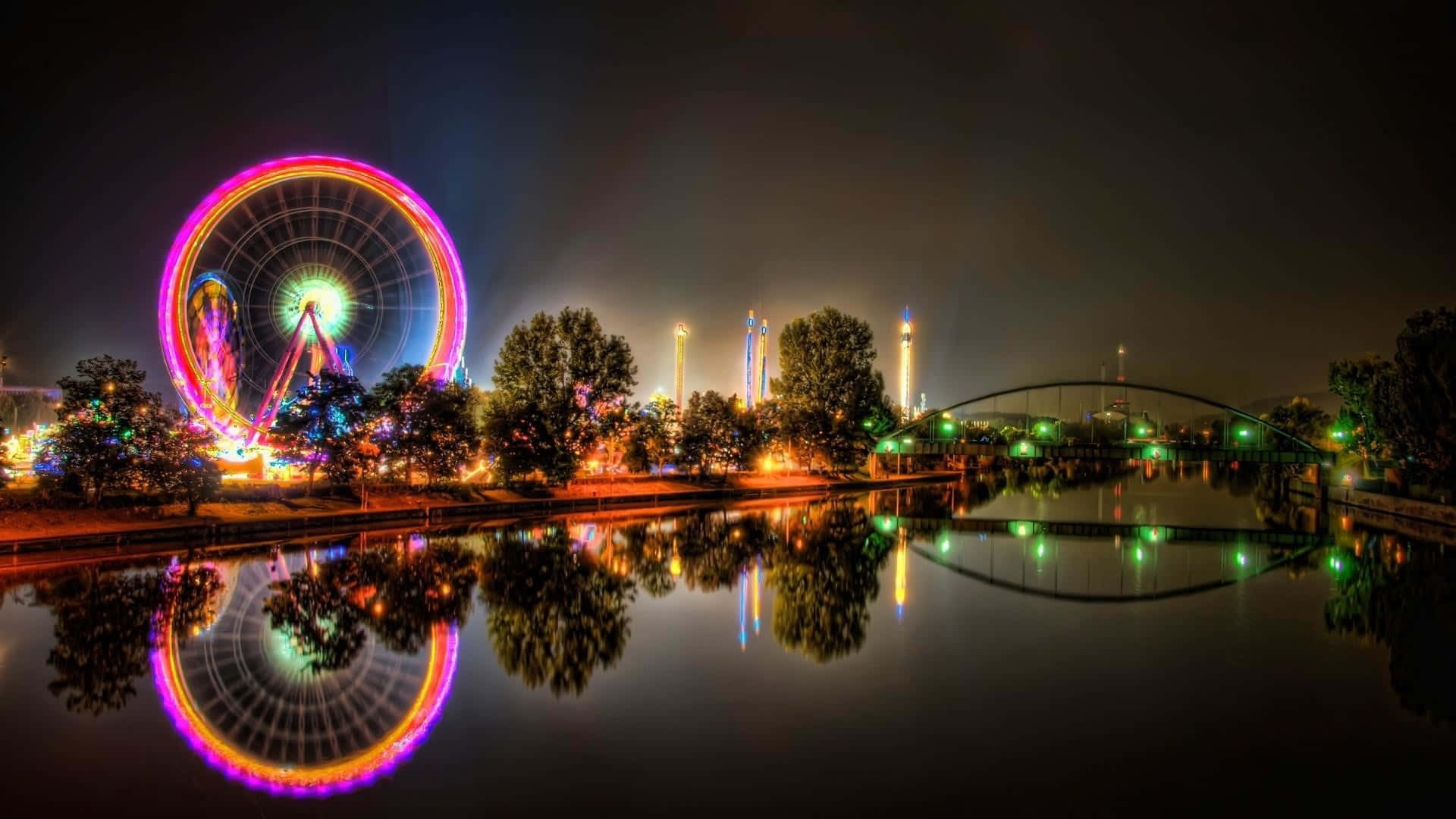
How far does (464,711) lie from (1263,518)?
199ft

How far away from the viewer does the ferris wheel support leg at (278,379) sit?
43.0 m

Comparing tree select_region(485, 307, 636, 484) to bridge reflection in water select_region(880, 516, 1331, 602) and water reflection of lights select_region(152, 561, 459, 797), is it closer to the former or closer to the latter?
bridge reflection in water select_region(880, 516, 1331, 602)

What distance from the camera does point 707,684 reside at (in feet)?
66.8

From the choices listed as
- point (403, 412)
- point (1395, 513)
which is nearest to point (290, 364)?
point (403, 412)

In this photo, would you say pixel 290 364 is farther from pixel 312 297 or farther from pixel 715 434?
pixel 715 434

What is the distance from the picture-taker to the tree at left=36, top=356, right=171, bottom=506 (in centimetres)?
3616

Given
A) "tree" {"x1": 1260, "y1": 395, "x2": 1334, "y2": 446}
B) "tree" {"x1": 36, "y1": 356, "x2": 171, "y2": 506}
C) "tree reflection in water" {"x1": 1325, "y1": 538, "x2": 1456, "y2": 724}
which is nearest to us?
"tree reflection in water" {"x1": 1325, "y1": 538, "x2": 1456, "y2": 724}

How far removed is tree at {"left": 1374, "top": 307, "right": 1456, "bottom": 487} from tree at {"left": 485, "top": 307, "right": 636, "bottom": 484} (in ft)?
163

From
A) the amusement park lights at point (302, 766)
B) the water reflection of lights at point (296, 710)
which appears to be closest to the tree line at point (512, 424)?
the water reflection of lights at point (296, 710)

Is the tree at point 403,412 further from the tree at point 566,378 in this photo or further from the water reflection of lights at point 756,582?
the water reflection of lights at point 756,582

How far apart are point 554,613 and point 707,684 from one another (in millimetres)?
8167

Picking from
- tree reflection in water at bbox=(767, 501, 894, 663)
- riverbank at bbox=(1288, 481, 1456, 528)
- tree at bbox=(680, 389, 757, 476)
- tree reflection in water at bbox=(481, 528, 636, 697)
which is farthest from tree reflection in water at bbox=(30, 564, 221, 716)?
riverbank at bbox=(1288, 481, 1456, 528)

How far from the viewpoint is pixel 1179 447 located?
72.0 m

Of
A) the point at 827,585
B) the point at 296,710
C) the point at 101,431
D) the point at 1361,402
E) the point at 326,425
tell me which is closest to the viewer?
the point at 296,710
